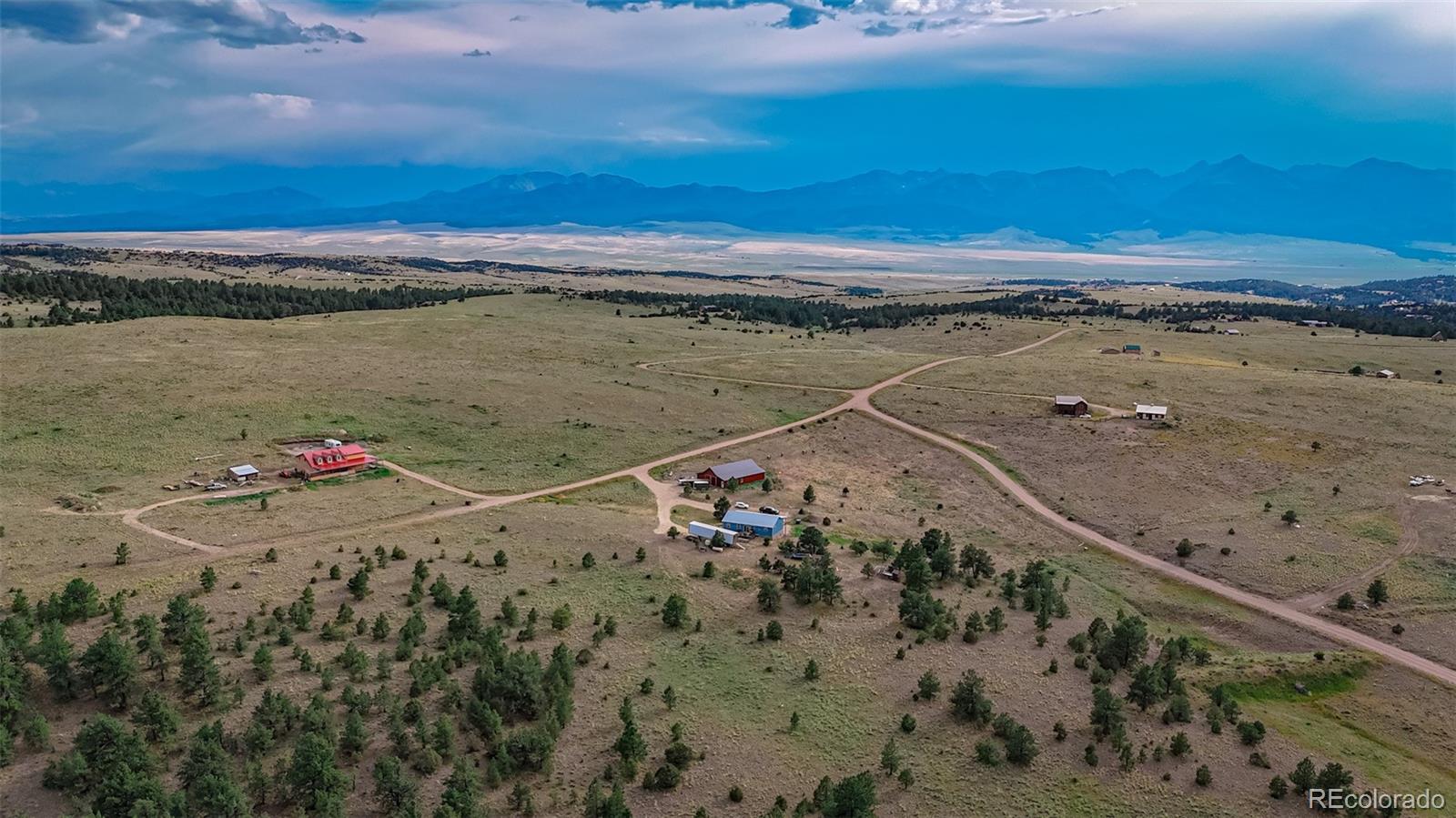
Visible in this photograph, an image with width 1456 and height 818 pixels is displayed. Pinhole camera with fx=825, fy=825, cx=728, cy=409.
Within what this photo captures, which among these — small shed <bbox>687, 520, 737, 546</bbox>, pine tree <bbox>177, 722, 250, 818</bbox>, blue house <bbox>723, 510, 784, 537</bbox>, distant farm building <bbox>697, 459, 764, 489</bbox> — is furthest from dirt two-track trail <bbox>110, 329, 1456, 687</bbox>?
pine tree <bbox>177, 722, 250, 818</bbox>

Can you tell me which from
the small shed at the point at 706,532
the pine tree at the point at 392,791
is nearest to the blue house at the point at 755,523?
the small shed at the point at 706,532

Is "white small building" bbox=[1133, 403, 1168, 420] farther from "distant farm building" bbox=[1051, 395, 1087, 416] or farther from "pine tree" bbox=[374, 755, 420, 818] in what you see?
"pine tree" bbox=[374, 755, 420, 818]

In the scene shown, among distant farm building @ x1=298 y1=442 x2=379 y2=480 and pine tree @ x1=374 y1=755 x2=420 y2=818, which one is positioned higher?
distant farm building @ x1=298 y1=442 x2=379 y2=480

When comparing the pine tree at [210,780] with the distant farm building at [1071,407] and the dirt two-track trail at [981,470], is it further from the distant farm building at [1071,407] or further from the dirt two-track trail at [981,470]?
the distant farm building at [1071,407]

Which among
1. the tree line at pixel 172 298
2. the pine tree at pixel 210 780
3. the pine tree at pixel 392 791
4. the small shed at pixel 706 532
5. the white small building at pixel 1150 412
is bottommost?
the pine tree at pixel 392 791

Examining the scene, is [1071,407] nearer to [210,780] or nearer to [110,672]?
[210,780]

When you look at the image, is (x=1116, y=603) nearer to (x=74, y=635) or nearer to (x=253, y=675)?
(x=253, y=675)
